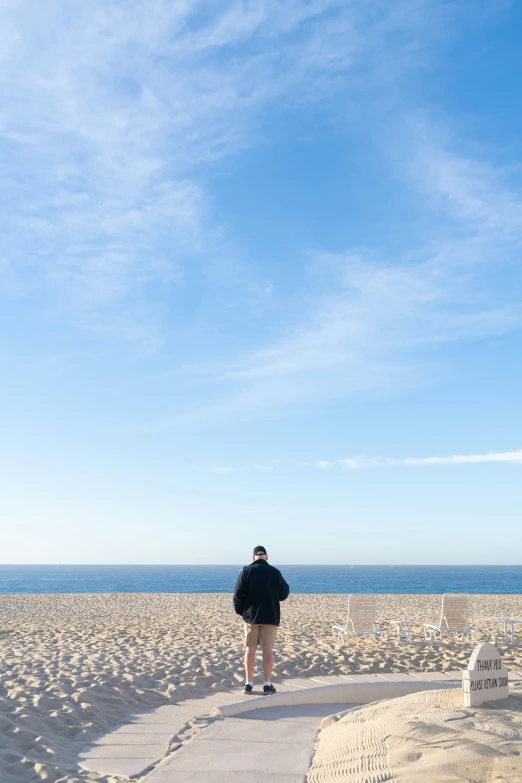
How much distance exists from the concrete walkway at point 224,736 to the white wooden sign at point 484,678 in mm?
1062

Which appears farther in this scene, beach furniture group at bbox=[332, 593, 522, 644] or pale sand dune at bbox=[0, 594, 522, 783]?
beach furniture group at bbox=[332, 593, 522, 644]

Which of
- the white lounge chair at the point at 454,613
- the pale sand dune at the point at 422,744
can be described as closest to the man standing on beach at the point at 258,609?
the pale sand dune at the point at 422,744

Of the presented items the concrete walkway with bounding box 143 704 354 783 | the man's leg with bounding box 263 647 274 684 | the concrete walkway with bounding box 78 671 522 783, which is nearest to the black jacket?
the man's leg with bounding box 263 647 274 684

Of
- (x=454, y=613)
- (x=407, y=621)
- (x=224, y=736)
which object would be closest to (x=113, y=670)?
(x=224, y=736)

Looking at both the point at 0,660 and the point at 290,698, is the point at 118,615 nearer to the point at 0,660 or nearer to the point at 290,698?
the point at 0,660

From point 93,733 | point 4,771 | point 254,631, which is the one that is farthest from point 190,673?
point 4,771

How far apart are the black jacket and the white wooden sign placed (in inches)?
64.0

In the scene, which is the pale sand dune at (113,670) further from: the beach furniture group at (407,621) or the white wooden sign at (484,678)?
the white wooden sign at (484,678)

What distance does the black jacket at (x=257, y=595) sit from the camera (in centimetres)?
549

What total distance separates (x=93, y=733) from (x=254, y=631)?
154cm

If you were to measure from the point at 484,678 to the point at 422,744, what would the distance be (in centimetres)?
131

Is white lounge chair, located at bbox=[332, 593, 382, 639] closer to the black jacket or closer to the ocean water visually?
the black jacket

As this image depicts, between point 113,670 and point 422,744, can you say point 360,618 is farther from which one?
point 422,744

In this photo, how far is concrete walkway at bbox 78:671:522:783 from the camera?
358 cm
